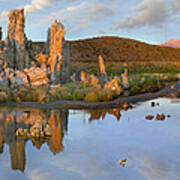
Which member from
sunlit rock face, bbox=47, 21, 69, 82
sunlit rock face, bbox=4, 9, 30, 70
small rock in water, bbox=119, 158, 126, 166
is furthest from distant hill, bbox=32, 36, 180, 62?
small rock in water, bbox=119, 158, 126, 166

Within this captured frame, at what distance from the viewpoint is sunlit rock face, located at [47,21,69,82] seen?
39.1 meters

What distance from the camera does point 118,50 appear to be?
119m

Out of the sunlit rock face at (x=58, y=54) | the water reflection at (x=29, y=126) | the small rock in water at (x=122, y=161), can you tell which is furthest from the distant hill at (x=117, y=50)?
the small rock in water at (x=122, y=161)

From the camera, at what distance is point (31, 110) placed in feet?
92.6

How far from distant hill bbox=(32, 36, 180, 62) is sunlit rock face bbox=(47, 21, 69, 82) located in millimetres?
57064

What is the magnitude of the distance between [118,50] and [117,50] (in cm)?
52

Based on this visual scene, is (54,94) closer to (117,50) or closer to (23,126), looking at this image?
(23,126)

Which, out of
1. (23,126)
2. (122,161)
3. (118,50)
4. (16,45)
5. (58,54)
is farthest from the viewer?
(118,50)

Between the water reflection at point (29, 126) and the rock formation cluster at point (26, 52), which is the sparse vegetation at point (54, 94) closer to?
the water reflection at point (29, 126)

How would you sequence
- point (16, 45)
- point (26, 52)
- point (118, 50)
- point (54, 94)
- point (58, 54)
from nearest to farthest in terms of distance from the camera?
1. point (54, 94)
2. point (58, 54)
3. point (16, 45)
4. point (26, 52)
5. point (118, 50)

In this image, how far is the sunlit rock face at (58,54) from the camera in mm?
39125

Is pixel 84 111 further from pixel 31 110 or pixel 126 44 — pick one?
pixel 126 44

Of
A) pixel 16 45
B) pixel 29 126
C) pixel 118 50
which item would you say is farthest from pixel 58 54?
pixel 118 50

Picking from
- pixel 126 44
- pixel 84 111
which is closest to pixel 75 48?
pixel 126 44
